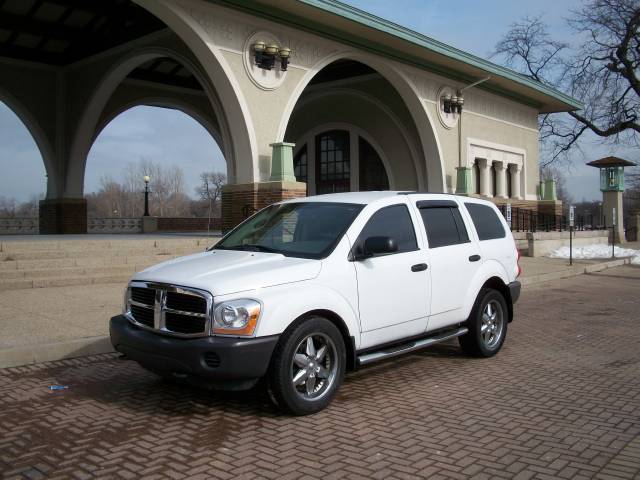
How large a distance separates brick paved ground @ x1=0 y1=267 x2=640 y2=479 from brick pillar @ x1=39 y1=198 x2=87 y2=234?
16.0 m

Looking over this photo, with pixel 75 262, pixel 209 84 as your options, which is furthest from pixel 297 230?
pixel 209 84

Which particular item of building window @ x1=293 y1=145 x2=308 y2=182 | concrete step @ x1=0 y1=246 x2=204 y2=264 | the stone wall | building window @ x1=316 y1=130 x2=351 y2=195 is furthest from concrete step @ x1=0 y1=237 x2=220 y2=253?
the stone wall

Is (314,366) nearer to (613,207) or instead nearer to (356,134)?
(356,134)

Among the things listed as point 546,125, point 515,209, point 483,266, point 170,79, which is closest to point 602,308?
point 483,266

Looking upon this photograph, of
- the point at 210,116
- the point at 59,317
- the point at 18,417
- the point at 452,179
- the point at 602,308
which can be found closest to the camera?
the point at 18,417

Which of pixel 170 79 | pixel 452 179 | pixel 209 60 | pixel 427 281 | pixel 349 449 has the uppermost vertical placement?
pixel 170 79

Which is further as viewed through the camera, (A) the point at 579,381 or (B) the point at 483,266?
(B) the point at 483,266

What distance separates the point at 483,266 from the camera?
22.9 ft

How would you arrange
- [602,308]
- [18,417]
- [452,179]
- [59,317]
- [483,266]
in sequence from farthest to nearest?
[452,179] < [602,308] < [59,317] < [483,266] < [18,417]

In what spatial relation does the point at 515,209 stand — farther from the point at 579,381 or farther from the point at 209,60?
the point at 579,381

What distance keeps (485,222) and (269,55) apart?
10.0 meters

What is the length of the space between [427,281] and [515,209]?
877 inches

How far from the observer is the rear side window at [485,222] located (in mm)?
7273

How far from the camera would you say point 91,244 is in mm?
13031
